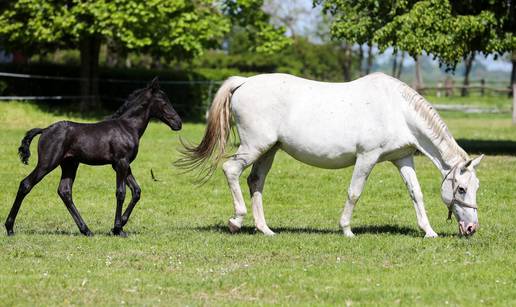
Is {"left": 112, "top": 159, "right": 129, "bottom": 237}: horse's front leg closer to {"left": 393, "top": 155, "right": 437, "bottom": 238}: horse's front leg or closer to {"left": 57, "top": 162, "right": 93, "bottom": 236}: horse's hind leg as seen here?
{"left": 57, "top": 162, "right": 93, "bottom": 236}: horse's hind leg

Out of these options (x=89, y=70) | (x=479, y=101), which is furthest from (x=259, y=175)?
(x=479, y=101)

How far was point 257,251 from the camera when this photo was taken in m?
9.83

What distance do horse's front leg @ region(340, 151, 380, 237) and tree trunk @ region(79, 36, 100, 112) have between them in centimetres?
2215

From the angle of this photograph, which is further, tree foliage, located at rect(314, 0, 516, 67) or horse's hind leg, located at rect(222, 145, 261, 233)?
tree foliage, located at rect(314, 0, 516, 67)

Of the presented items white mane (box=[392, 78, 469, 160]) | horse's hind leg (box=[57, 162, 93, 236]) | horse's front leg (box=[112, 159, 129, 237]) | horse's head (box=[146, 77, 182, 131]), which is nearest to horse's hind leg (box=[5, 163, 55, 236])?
horse's hind leg (box=[57, 162, 93, 236])

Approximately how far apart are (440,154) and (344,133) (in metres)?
1.15

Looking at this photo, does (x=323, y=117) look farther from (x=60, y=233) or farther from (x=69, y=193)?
(x=60, y=233)

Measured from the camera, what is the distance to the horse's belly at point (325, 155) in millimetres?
11055

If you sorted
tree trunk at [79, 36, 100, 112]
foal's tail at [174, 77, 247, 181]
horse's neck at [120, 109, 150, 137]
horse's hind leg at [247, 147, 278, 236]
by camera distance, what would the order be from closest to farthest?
horse's neck at [120, 109, 150, 137]
foal's tail at [174, 77, 247, 181]
horse's hind leg at [247, 147, 278, 236]
tree trunk at [79, 36, 100, 112]

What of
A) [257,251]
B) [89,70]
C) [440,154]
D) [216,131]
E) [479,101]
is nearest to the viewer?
[257,251]

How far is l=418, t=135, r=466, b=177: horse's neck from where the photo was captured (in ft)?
35.6

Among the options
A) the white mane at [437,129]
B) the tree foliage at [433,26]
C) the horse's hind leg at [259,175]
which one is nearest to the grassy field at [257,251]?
the horse's hind leg at [259,175]

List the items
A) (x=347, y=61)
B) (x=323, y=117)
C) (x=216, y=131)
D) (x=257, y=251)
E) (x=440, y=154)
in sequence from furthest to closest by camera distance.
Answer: (x=347, y=61)
(x=216, y=131)
(x=323, y=117)
(x=440, y=154)
(x=257, y=251)

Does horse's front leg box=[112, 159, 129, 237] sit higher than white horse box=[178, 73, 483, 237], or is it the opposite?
white horse box=[178, 73, 483, 237]
